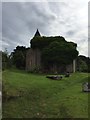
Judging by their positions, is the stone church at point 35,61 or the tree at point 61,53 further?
the stone church at point 35,61

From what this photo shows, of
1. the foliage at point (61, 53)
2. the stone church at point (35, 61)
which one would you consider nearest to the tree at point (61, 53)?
the foliage at point (61, 53)

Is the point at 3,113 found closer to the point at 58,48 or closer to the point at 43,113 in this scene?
the point at 43,113

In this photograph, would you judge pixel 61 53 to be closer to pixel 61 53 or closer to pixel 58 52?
pixel 61 53

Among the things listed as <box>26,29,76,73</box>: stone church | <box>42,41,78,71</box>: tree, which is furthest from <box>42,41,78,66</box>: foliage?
<box>26,29,76,73</box>: stone church

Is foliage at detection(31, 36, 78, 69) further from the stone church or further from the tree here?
the stone church

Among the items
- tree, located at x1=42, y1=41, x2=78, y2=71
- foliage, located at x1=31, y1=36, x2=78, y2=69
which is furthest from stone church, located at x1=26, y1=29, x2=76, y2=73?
tree, located at x1=42, y1=41, x2=78, y2=71

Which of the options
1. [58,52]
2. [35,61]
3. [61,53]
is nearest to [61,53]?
[61,53]

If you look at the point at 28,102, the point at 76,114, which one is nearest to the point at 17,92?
the point at 28,102

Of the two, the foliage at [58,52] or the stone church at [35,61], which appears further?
the stone church at [35,61]

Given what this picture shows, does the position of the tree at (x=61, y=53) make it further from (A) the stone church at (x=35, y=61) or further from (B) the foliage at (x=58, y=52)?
(A) the stone church at (x=35, y=61)

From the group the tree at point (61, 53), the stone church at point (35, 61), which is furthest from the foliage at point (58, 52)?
the stone church at point (35, 61)

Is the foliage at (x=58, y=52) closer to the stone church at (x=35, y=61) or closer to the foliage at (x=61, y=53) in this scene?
the foliage at (x=61, y=53)

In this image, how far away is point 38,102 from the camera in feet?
36.0

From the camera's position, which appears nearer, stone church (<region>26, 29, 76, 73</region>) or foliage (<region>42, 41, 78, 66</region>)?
foliage (<region>42, 41, 78, 66</region>)
